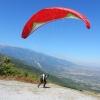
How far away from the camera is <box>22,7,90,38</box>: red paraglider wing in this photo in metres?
13.1

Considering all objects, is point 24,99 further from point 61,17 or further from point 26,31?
point 61,17

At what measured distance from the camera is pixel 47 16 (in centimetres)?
1567

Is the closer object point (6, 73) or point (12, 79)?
point (12, 79)

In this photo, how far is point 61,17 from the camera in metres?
15.3

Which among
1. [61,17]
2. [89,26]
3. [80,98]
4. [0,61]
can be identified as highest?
[61,17]

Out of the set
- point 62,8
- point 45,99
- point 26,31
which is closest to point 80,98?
point 45,99

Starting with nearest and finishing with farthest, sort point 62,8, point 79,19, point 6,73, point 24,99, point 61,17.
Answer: point 79,19
point 62,8
point 61,17
point 24,99
point 6,73

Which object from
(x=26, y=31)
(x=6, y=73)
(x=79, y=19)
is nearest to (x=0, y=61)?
(x=6, y=73)

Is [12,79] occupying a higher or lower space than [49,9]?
lower

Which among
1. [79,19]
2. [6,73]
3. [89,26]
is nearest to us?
[89,26]

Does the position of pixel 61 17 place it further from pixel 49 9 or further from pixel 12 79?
pixel 12 79

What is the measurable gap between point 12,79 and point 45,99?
10866mm

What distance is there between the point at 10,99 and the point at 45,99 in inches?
130

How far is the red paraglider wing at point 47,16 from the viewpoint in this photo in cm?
1314
